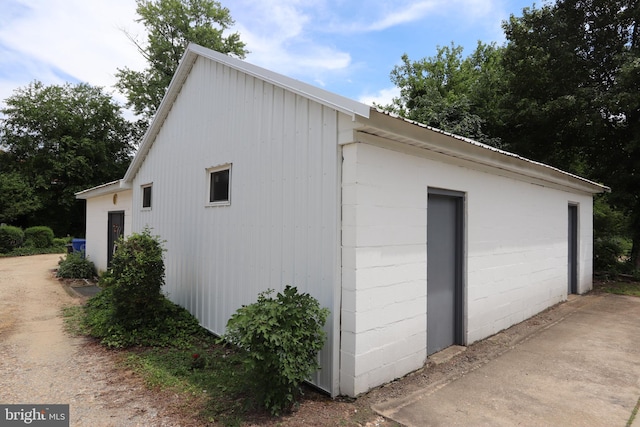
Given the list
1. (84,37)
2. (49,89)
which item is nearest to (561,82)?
(84,37)

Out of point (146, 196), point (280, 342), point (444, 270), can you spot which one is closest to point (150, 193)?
point (146, 196)

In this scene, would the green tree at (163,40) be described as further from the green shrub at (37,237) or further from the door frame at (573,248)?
the door frame at (573,248)

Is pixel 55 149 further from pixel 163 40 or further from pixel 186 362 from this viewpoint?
pixel 186 362

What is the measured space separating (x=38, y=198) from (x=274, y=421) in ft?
84.2

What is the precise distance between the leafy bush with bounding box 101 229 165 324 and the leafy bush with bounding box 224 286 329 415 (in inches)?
112

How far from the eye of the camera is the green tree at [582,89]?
11.3 metres

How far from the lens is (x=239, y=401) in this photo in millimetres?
3516

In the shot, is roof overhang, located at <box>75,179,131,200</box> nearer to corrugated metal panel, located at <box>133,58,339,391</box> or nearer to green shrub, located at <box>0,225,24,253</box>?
corrugated metal panel, located at <box>133,58,339,391</box>

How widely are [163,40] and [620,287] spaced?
2620 cm

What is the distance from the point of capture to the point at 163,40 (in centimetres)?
2339

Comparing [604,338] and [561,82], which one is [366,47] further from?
[604,338]

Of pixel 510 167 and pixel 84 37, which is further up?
pixel 84 37

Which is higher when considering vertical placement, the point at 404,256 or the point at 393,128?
the point at 393,128

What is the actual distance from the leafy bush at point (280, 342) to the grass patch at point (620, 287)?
30.8 feet
